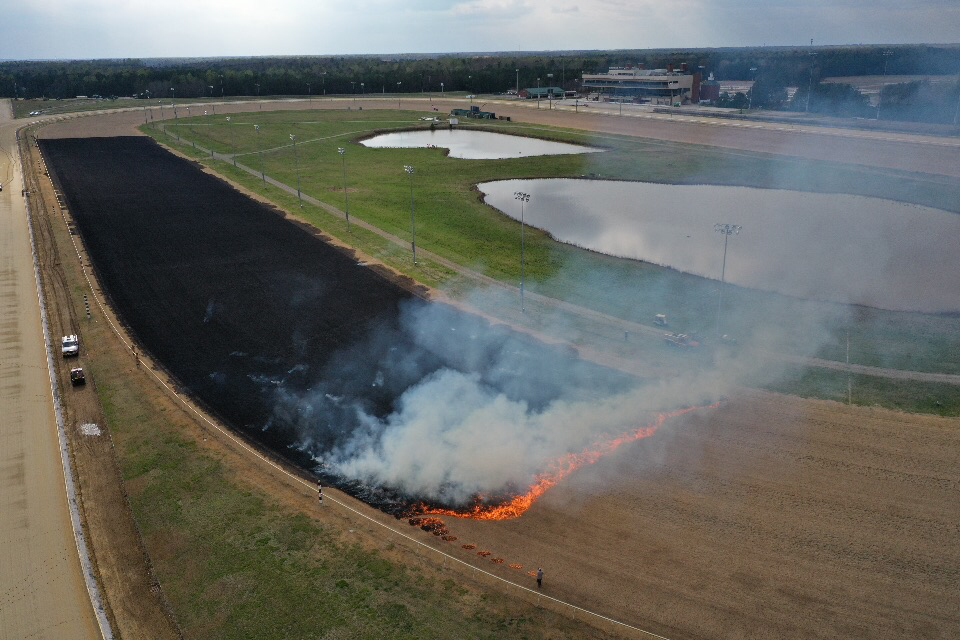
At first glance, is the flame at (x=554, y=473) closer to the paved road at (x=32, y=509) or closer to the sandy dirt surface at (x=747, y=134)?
the paved road at (x=32, y=509)

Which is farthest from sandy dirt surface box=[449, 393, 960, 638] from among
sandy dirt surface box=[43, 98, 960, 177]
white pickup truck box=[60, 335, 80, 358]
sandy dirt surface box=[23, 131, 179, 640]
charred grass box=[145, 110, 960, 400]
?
sandy dirt surface box=[43, 98, 960, 177]

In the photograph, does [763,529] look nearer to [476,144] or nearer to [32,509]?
[32,509]

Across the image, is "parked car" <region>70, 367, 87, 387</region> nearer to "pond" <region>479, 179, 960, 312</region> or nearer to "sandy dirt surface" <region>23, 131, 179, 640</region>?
"sandy dirt surface" <region>23, 131, 179, 640</region>

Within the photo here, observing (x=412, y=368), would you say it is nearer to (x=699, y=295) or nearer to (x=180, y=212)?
(x=699, y=295)

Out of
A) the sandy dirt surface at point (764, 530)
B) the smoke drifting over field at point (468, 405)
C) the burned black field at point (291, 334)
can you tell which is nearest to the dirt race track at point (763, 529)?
the sandy dirt surface at point (764, 530)

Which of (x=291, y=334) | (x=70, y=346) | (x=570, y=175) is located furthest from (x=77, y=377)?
(x=570, y=175)

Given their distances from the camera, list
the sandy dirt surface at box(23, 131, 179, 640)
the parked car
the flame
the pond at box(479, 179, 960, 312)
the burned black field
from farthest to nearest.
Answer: the pond at box(479, 179, 960, 312)
the parked car
the burned black field
the flame
the sandy dirt surface at box(23, 131, 179, 640)
